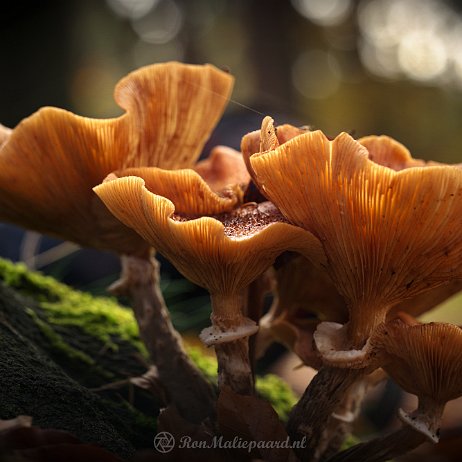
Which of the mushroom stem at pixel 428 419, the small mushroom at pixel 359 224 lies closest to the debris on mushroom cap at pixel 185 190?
the small mushroom at pixel 359 224

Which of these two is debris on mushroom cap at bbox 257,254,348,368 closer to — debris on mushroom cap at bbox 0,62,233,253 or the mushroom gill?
the mushroom gill

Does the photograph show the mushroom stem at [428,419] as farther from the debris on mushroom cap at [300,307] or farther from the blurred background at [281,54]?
the blurred background at [281,54]

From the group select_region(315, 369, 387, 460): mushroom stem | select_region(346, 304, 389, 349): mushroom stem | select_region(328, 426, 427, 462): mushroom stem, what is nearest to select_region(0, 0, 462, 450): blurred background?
select_region(315, 369, 387, 460): mushroom stem

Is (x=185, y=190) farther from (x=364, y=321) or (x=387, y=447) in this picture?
(x=387, y=447)

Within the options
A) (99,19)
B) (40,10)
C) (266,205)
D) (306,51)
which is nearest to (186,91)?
(266,205)

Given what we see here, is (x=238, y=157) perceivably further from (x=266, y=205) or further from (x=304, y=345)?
(x=304, y=345)

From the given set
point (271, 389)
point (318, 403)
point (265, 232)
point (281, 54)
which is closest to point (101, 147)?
point (265, 232)
